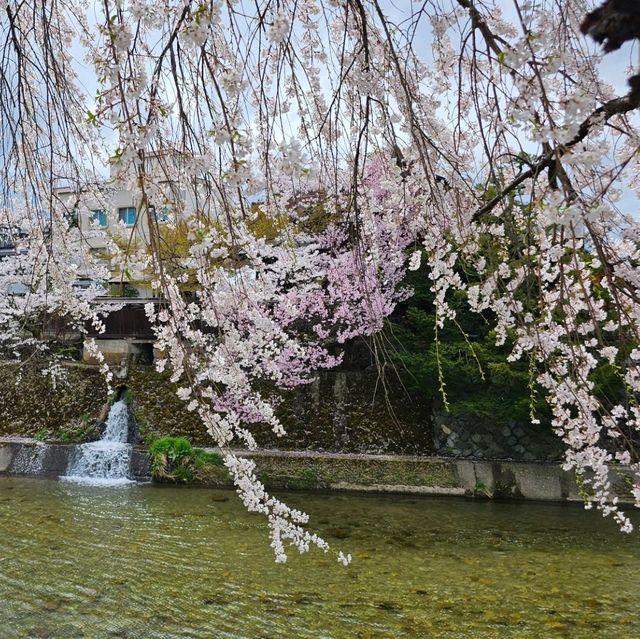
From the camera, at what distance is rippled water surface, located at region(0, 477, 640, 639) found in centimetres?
352

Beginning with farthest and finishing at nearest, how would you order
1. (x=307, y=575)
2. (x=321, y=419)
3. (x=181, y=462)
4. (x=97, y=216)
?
(x=97, y=216)
(x=321, y=419)
(x=181, y=462)
(x=307, y=575)

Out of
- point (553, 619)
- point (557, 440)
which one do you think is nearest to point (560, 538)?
point (553, 619)

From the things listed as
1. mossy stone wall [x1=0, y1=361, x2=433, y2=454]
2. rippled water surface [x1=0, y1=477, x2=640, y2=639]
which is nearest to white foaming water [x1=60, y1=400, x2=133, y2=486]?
mossy stone wall [x1=0, y1=361, x2=433, y2=454]

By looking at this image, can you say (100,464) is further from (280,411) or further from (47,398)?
(280,411)

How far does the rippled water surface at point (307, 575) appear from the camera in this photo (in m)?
3.52

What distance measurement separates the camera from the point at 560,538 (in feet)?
19.5

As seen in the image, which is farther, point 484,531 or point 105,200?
point 484,531

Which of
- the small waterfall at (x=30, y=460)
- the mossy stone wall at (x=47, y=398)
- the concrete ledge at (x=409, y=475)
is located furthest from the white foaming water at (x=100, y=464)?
the mossy stone wall at (x=47, y=398)

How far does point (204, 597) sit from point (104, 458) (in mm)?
5544

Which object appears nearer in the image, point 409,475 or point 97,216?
point 409,475

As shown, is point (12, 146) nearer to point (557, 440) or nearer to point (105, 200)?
point (105, 200)

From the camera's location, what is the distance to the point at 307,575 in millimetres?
4438

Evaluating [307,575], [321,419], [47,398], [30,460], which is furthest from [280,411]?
[307,575]

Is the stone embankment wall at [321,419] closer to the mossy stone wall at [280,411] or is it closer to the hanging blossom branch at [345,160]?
the mossy stone wall at [280,411]
